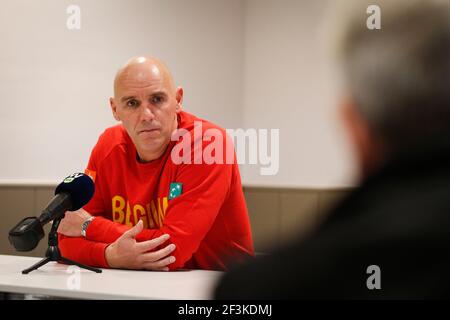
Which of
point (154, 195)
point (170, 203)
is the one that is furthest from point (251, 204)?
point (170, 203)

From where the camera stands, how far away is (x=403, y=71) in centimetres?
34

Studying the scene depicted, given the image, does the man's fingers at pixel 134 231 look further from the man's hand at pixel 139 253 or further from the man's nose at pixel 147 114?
the man's nose at pixel 147 114

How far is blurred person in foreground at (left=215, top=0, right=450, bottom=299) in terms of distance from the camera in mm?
327

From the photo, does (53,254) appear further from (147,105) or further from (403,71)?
(403,71)

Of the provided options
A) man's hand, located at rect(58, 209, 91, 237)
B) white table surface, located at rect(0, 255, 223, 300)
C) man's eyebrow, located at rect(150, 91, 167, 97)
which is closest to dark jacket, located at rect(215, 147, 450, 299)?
white table surface, located at rect(0, 255, 223, 300)

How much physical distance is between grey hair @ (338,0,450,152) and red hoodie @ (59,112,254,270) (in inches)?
66.4

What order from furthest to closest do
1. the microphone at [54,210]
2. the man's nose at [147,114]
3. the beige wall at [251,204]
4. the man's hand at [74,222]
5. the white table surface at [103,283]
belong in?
1. the beige wall at [251,204]
2. the man's nose at [147,114]
3. the man's hand at [74,222]
4. the microphone at [54,210]
5. the white table surface at [103,283]

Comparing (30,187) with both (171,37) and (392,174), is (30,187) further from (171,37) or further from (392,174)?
(392,174)

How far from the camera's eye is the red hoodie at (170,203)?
2051 mm

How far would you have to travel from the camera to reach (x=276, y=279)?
1.10 feet

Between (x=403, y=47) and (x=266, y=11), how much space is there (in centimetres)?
381

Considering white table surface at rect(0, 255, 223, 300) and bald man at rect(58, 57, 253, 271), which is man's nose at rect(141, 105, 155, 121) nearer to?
bald man at rect(58, 57, 253, 271)

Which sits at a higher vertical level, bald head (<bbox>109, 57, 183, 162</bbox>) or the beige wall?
bald head (<bbox>109, 57, 183, 162</bbox>)

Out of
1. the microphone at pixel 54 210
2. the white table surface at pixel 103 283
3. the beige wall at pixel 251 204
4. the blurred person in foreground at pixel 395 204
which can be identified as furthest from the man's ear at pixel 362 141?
the beige wall at pixel 251 204
